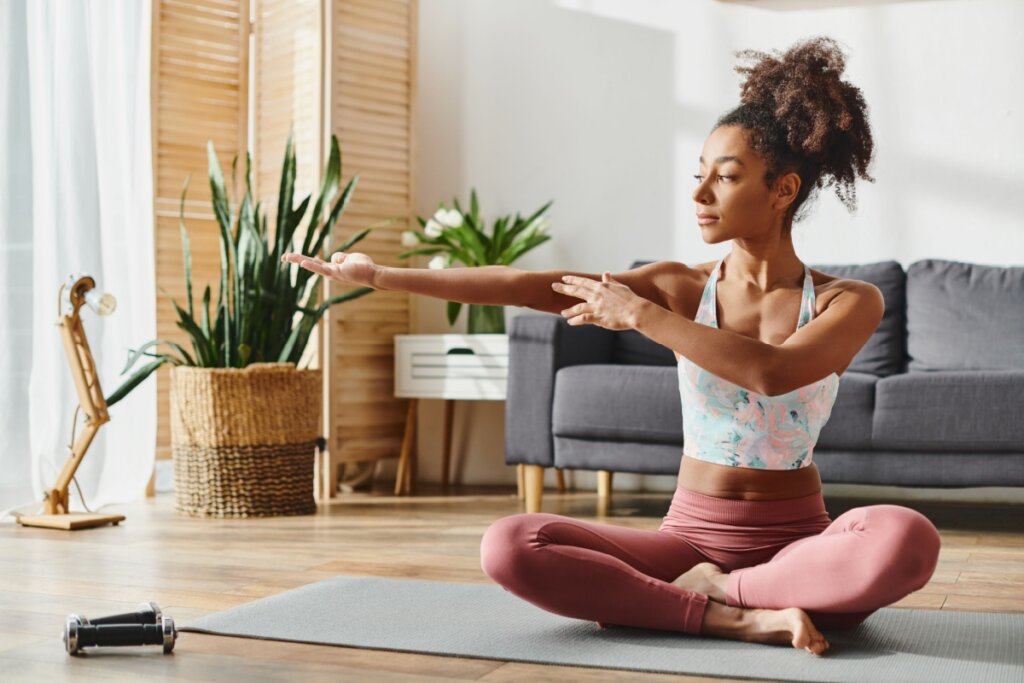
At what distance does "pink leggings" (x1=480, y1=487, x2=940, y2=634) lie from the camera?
5.61ft

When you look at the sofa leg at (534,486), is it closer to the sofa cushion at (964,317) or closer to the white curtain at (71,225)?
the sofa cushion at (964,317)

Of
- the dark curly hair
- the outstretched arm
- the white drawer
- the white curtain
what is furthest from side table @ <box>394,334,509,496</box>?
the dark curly hair

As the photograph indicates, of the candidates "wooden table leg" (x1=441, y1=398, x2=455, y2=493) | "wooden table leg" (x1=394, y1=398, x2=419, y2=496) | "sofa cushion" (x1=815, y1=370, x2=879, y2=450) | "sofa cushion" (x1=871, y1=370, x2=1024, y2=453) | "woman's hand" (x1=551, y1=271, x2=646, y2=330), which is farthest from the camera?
"wooden table leg" (x1=441, y1=398, x2=455, y2=493)

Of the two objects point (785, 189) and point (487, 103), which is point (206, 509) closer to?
point (487, 103)

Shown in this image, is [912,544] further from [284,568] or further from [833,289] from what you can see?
[284,568]

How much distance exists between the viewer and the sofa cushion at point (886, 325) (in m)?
3.70

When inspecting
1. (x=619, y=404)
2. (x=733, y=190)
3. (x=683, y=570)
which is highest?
(x=733, y=190)

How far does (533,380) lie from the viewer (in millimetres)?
3662

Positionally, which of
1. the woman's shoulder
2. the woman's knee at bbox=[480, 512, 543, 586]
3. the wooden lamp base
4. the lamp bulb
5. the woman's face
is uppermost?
the woman's face

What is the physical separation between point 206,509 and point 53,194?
1.11 meters

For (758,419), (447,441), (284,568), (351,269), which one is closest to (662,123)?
(447,441)

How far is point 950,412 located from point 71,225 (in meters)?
2.69

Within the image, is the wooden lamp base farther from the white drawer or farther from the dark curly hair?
the dark curly hair

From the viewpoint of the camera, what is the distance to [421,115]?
479cm
